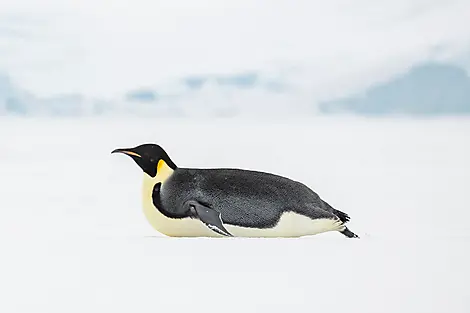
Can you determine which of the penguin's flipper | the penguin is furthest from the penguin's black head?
the penguin's flipper

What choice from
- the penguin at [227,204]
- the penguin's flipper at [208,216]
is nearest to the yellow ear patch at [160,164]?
the penguin at [227,204]

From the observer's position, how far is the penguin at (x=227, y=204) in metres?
1.33

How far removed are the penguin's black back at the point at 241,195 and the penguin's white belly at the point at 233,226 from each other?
0.01 m

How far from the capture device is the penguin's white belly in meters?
1.33

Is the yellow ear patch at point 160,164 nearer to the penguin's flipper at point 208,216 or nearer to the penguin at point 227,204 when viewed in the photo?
the penguin at point 227,204

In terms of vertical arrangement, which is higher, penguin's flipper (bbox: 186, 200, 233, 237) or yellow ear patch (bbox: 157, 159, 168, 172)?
yellow ear patch (bbox: 157, 159, 168, 172)

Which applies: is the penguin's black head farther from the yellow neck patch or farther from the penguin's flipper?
the penguin's flipper

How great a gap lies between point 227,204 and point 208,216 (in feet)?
0.14

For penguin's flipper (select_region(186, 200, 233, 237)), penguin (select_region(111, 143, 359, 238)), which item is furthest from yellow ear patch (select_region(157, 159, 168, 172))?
penguin's flipper (select_region(186, 200, 233, 237))

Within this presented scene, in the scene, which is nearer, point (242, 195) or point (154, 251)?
point (154, 251)
